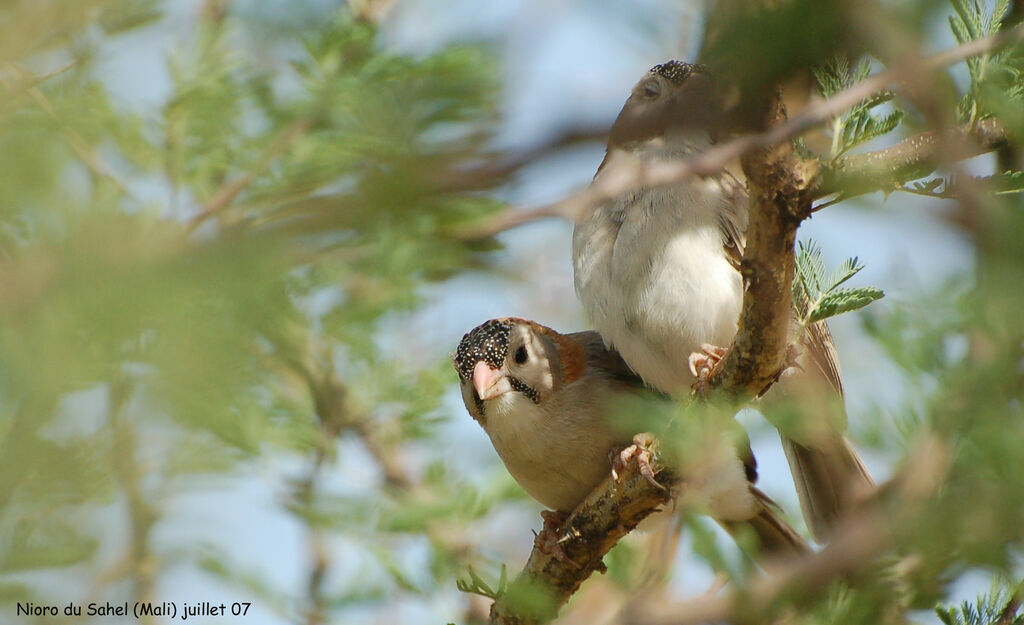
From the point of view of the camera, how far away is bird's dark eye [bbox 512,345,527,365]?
5367mm

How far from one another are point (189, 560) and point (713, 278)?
2653mm

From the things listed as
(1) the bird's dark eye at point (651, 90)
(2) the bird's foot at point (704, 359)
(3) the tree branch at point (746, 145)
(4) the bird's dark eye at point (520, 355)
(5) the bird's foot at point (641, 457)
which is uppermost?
(1) the bird's dark eye at point (651, 90)

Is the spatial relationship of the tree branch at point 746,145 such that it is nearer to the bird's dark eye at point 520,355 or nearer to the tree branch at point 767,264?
the tree branch at point 767,264

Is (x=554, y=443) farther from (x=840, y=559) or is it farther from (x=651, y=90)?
(x=840, y=559)

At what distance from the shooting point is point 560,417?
516 centimetres

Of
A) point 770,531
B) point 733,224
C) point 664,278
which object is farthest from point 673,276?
point 770,531

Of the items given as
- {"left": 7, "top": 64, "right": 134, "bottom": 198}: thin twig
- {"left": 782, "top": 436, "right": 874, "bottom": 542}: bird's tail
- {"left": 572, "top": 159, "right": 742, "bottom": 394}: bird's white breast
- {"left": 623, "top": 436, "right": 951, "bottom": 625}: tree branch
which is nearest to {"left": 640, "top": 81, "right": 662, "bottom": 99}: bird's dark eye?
{"left": 572, "top": 159, "right": 742, "bottom": 394}: bird's white breast

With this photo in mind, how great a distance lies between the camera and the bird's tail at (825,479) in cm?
534

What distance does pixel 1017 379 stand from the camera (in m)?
1.96

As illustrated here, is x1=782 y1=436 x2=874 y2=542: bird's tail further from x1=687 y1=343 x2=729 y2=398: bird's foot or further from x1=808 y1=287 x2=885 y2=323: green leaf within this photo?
A: x1=808 y1=287 x2=885 y2=323: green leaf

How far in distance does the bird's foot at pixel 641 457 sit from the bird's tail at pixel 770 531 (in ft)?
4.42

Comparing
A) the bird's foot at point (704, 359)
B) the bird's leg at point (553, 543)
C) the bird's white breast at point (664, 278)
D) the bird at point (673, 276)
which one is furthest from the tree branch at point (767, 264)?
the bird's leg at point (553, 543)

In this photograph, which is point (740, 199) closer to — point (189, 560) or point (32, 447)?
point (189, 560)

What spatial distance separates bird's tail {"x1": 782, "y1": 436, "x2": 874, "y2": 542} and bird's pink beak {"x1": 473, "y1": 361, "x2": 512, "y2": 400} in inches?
60.2
